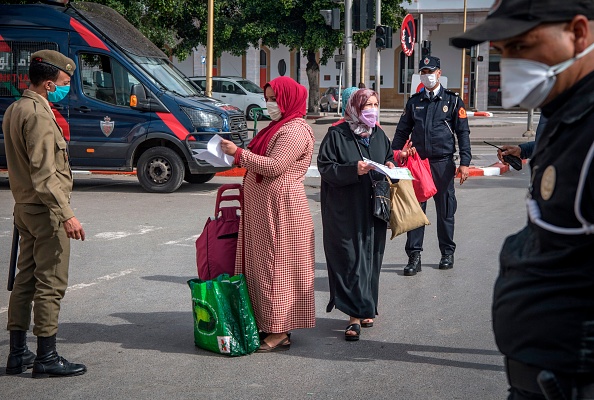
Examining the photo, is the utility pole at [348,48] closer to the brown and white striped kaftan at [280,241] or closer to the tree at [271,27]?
the brown and white striped kaftan at [280,241]

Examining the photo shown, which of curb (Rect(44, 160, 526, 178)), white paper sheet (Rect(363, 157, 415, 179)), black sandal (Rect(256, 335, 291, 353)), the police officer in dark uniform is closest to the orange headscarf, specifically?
white paper sheet (Rect(363, 157, 415, 179))

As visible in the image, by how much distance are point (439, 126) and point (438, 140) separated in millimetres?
135

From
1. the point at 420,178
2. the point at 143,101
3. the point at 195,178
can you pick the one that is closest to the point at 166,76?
the point at 143,101

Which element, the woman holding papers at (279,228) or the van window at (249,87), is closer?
the woman holding papers at (279,228)

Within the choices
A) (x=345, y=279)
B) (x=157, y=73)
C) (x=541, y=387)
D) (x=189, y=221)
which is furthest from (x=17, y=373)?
(x=157, y=73)

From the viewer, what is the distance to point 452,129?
8.79m

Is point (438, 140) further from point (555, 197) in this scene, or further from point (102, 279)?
point (555, 197)

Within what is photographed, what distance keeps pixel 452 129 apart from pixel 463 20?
4588cm

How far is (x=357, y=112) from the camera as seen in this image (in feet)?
20.9

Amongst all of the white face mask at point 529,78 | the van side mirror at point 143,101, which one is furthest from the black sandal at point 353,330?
the van side mirror at point 143,101

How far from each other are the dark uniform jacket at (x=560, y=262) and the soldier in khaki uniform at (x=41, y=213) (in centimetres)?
334

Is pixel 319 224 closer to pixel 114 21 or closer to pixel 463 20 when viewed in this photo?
pixel 114 21

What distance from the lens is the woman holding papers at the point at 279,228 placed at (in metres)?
5.91

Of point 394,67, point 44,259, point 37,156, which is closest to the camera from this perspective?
point 37,156
